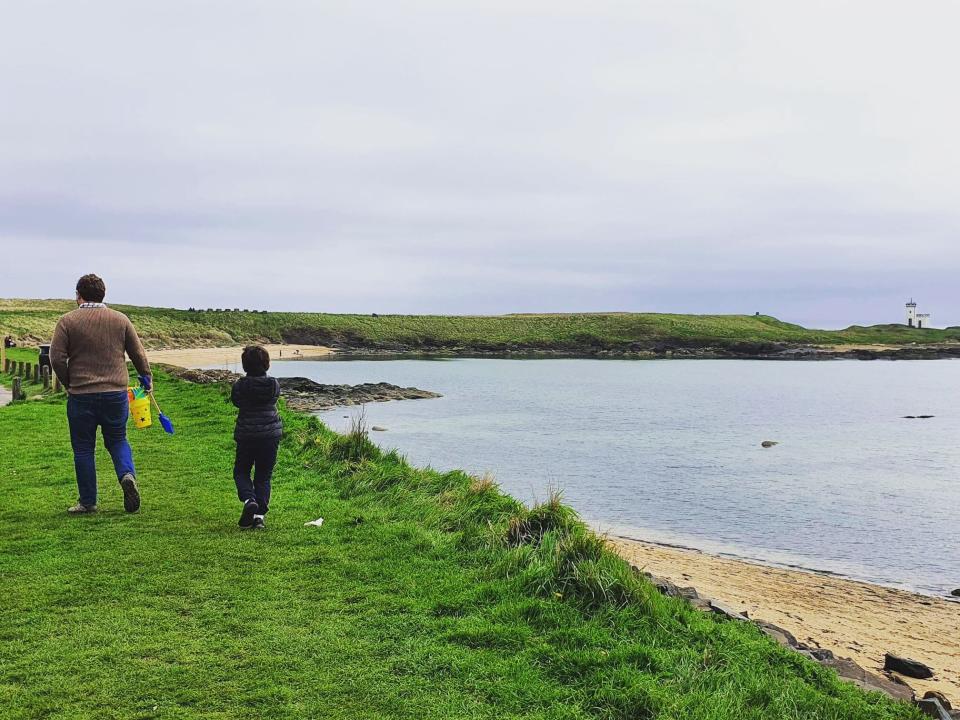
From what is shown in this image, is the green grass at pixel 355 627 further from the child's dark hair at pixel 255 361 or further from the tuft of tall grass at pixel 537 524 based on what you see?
the child's dark hair at pixel 255 361

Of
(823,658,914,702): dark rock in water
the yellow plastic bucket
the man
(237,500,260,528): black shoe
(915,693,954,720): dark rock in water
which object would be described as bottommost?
(823,658,914,702): dark rock in water

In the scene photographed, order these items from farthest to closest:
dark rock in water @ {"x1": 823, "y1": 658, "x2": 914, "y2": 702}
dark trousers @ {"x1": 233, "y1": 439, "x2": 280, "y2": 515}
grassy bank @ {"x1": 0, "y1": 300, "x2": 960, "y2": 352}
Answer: grassy bank @ {"x1": 0, "y1": 300, "x2": 960, "y2": 352} → dark trousers @ {"x1": 233, "y1": 439, "x2": 280, "y2": 515} → dark rock in water @ {"x1": 823, "y1": 658, "x2": 914, "y2": 702}

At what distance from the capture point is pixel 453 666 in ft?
18.0

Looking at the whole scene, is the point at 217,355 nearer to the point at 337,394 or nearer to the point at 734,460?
the point at 337,394

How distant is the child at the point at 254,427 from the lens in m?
8.73

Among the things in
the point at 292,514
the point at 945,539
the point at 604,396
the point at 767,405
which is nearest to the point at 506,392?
the point at 604,396

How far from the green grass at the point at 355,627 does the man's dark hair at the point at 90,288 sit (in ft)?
8.64

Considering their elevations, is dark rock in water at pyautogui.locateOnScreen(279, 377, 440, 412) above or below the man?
below

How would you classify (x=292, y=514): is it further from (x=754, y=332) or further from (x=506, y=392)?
(x=754, y=332)

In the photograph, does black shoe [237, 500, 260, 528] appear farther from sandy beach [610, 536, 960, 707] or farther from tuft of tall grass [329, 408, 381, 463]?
tuft of tall grass [329, 408, 381, 463]

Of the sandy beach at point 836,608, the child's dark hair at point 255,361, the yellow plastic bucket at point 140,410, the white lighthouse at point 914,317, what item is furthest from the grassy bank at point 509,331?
the child's dark hair at point 255,361

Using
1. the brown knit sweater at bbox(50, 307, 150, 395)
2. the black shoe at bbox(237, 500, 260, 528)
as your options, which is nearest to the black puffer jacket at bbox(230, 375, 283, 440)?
the black shoe at bbox(237, 500, 260, 528)

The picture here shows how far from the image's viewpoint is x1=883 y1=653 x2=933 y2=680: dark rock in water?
9008 mm

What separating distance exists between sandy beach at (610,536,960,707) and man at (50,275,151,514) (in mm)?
6075
